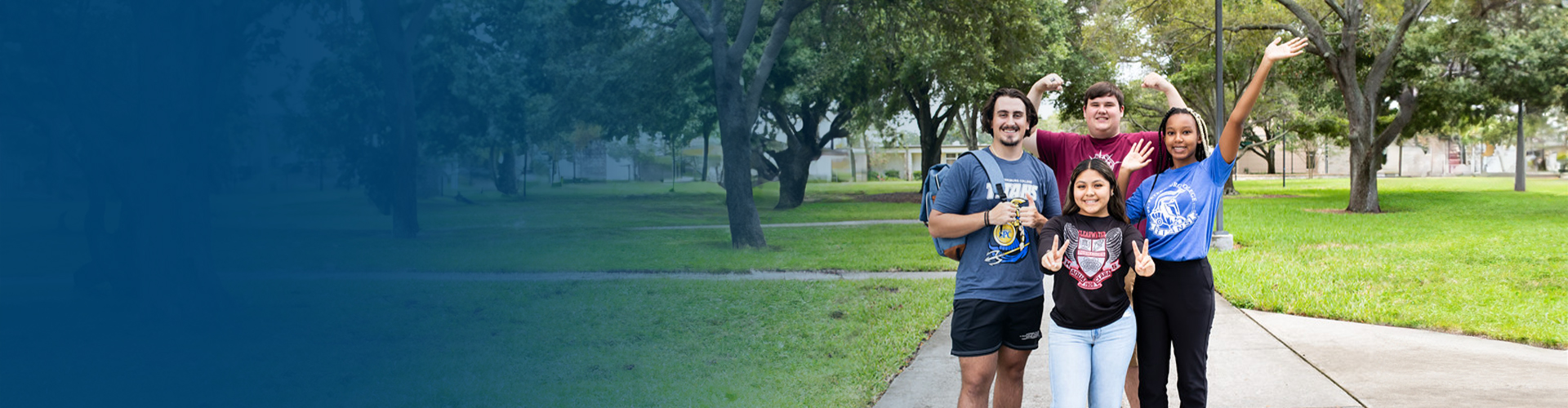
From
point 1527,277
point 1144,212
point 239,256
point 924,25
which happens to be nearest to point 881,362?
point 1144,212

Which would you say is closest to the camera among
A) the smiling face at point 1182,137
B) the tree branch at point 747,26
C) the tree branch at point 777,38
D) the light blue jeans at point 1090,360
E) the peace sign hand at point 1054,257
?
the peace sign hand at point 1054,257

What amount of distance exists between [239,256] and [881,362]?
3656 millimetres

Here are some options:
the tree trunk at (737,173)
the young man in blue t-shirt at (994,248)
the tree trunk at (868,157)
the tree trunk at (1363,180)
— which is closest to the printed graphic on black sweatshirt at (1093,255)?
the young man in blue t-shirt at (994,248)

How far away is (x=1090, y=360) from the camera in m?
3.24

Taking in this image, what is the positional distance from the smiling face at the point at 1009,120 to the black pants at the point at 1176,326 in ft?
2.30

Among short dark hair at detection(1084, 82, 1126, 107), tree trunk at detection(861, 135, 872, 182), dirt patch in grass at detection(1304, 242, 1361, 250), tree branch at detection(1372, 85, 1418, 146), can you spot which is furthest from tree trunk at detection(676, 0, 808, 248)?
tree trunk at detection(861, 135, 872, 182)

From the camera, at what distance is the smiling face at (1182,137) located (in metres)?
3.43

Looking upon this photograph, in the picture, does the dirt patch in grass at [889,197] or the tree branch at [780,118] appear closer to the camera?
the tree branch at [780,118]

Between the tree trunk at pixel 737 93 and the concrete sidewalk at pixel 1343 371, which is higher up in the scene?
the tree trunk at pixel 737 93

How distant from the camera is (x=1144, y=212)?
3480mm

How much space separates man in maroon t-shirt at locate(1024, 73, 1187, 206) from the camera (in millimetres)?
3637

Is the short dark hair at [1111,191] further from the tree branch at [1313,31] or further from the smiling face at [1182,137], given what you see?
the tree branch at [1313,31]

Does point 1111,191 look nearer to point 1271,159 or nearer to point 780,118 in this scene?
point 780,118

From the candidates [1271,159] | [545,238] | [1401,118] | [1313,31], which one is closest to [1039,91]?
[545,238]
